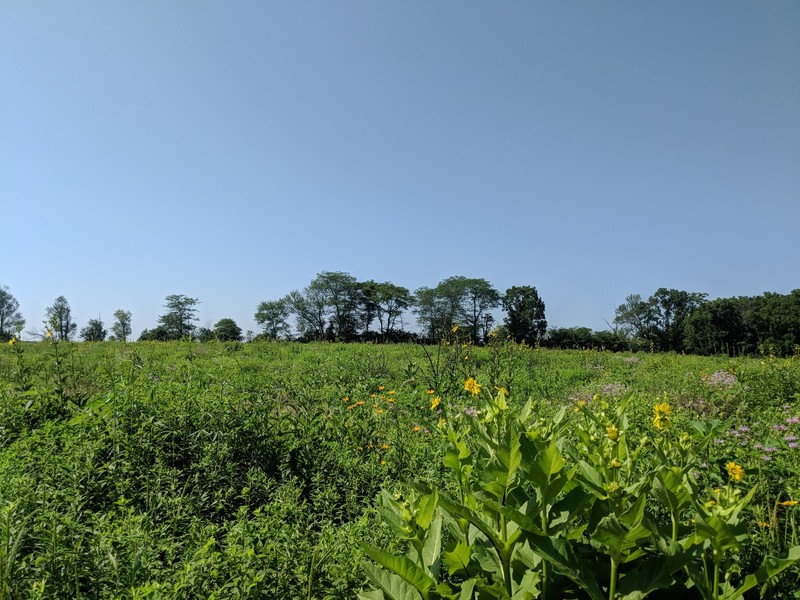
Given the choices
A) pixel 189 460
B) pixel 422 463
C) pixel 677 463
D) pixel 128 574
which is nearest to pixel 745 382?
pixel 422 463

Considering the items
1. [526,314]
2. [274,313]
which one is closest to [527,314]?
[526,314]

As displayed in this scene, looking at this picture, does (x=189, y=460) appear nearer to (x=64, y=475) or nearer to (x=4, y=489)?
(x=64, y=475)

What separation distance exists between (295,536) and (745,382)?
6821 mm

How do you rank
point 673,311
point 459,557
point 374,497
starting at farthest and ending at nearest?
point 673,311
point 374,497
point 459,557

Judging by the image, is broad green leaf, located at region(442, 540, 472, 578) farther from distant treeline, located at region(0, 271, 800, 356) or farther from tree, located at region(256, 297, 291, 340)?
tree, located at region(256, 297, 291, 340)

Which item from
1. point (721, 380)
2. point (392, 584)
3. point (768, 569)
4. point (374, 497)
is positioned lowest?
point (374, 497)

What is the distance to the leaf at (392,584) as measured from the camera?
143 centimetres

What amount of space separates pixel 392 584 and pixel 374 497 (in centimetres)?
159

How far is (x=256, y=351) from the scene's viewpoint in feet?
41.5

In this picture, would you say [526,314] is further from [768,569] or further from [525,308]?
[768,569]

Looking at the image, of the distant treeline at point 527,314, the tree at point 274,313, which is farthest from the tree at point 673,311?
the tree at point 274,313

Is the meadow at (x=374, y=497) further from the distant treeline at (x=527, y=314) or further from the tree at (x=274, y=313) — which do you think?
the tree at (x=274, y=313)

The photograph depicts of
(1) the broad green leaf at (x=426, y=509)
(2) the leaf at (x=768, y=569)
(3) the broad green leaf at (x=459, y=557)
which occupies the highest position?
(1) the broad green leaf at (x=426, y=509)

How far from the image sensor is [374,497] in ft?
9.82
